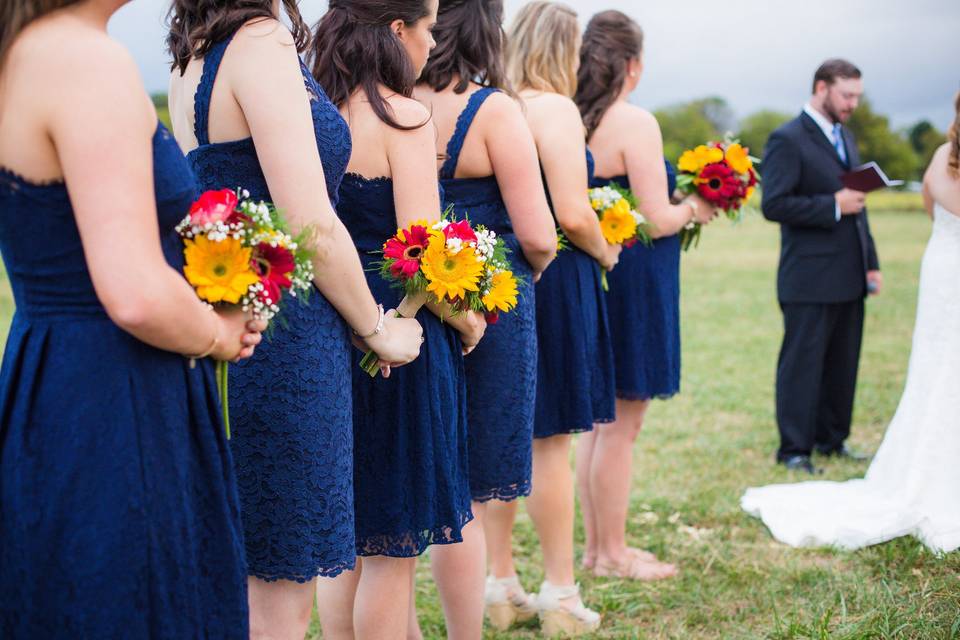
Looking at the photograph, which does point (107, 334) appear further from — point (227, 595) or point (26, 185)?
point (227, 595)

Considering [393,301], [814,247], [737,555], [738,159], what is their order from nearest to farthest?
[393,301] < [737,555] < [738,159] < [814,247]

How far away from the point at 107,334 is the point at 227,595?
62 cm

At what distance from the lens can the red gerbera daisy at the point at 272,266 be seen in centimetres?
217

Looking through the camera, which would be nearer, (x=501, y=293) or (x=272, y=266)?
(x=272, y=266)

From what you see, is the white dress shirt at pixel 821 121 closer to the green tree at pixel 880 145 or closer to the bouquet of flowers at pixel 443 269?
the bouquet of flowers at pixel 443 269

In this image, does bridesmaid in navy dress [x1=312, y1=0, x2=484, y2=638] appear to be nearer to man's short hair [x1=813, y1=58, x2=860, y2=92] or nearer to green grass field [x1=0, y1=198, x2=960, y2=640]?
green grass field [x1=0, y1=198, x2=960, y2=640]

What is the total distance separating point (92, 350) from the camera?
1960 mm

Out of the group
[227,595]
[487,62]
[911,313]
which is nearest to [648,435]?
[487,62]

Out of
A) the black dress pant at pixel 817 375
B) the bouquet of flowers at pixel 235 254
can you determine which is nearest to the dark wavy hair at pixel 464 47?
the bouquet of flowers at pixel 235 254

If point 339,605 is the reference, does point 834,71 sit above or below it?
above

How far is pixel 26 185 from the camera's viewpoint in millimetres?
1873

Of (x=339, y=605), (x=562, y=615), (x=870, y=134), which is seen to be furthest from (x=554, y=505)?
(x=870, y=134)

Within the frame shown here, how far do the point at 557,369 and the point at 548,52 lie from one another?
1.37 metres

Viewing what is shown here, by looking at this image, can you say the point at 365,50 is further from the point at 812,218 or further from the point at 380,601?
the point at 812,218
